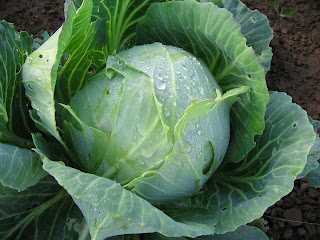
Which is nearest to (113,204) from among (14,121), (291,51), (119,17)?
(14,121)

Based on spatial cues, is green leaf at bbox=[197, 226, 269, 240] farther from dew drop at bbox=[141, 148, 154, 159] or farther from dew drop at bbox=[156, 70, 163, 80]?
dew drop at bbox=[156, 70, 163, 80]

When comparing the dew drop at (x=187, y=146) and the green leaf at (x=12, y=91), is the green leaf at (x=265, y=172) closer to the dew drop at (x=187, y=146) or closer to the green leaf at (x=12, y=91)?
the dew drop at (x=187, y=146)

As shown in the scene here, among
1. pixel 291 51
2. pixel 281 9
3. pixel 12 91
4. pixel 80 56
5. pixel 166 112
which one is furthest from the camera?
pixel 281 9

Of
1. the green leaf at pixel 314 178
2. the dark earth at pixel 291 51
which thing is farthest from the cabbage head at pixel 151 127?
the dark earth at pixel 291 51

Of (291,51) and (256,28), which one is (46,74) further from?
(291,51)

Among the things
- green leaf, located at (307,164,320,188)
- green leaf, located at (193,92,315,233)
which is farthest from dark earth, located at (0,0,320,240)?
green leaf, located at (193,92,315,233)

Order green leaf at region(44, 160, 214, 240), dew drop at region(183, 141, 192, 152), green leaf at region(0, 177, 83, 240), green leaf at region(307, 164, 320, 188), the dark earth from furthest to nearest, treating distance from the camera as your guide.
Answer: the dark earth, green leaf at region(307, 164, 320, 188), green leaf at region(0, 177, 83, 240), dew drop at region(183, 141, 192, 152), green leaf at region(44, 160, 214, 240)
